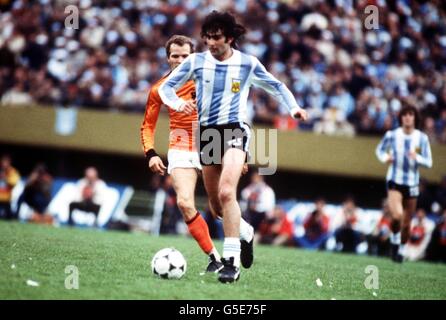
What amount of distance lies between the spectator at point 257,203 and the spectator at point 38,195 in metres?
4.97

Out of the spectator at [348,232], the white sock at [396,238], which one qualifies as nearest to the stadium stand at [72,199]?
the spectator at [348,232]

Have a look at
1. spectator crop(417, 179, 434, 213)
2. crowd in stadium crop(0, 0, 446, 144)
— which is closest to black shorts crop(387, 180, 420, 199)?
spectator crop(417, 179, 434, 213)

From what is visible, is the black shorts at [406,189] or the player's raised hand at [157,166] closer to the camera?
the player's raised hand at [157,166]

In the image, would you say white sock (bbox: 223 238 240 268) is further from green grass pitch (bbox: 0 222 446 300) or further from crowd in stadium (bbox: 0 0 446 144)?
crowd in stadium (bbox: 0 0 446 144)

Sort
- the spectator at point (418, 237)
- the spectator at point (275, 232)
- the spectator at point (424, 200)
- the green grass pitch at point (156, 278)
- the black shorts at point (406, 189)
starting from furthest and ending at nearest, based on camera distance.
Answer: the spectator at point (275, 232)
the spectator at point (424, 200)
the spectator at point (418, 237)
the black shorts at point (406, 189)
the green grass pitch at point (156, 278)

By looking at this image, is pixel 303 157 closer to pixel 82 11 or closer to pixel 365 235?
pixel 365 235

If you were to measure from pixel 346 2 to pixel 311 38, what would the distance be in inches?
79.5

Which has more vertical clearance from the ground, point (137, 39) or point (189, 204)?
point (137, 39)

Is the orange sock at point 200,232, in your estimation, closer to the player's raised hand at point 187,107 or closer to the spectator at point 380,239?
the player's raised hand at point 187,107

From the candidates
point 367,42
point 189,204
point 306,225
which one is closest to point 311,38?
point 367,42

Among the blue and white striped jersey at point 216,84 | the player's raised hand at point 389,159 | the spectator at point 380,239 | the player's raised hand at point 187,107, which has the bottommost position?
the spectator at point 380,239

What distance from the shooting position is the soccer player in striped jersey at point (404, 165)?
44.0ft

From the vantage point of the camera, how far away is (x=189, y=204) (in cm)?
838

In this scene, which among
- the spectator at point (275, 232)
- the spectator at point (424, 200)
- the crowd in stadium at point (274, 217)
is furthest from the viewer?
the spectator at point (275, 232)
